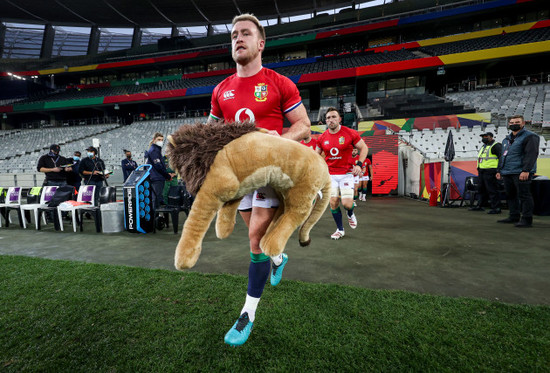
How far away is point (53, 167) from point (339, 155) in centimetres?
717

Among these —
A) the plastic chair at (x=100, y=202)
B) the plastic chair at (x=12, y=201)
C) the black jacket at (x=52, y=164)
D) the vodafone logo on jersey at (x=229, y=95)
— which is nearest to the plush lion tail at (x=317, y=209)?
the vodafone logo on jersey at (x=229, y=95)

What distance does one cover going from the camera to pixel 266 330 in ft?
5.69

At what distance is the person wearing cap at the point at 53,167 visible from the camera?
6230mm

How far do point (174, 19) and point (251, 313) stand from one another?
1694 inches

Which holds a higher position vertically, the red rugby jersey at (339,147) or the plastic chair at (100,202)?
the red rugby jersey at (339,147)

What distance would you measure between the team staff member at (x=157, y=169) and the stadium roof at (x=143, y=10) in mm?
33004

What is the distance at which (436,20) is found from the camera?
80.2 ft

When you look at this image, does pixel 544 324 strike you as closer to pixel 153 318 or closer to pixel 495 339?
pixel 495 339

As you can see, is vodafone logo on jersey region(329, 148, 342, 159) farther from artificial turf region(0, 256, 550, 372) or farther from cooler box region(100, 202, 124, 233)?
cooler box region(100, 202, 124, 233)

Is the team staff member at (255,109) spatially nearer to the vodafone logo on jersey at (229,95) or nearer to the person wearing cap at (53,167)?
the vodafone logo on jersey at (229,95)

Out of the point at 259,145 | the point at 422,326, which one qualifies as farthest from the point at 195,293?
the point at 422,326

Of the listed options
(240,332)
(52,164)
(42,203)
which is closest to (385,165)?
(240,332)

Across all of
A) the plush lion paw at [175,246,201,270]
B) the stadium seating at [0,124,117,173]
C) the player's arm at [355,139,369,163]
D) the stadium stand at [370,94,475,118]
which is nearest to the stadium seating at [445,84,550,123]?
the stadium stand at [370,94,475,118]

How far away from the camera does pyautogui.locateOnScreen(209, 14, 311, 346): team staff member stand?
1.61m
